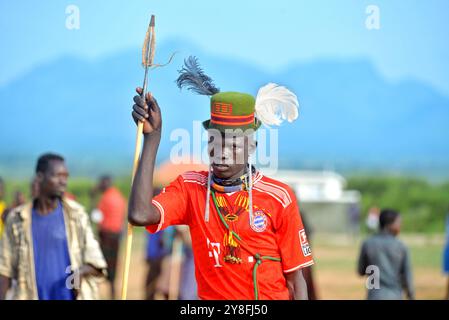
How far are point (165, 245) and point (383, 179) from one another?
38.5 m

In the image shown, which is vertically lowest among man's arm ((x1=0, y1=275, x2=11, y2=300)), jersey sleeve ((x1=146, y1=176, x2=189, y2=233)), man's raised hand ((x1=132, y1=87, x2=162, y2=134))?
jersey sleeve ((x1=146, y1=176, x2=189, y2=233))

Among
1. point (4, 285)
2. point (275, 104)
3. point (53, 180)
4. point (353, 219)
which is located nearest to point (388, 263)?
point (53, 180)

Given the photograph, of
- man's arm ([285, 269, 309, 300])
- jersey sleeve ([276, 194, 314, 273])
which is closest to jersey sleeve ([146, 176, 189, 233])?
jersey sleeve ([276, 194, 314, 273])

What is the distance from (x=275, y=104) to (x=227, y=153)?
0.57 meters

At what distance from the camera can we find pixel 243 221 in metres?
6.26

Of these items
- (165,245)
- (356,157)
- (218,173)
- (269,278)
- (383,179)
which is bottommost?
(269,278)

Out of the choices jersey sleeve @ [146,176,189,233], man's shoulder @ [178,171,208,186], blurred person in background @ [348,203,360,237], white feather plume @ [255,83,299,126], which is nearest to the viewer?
jersey sleeve @ [146,176,189,233]

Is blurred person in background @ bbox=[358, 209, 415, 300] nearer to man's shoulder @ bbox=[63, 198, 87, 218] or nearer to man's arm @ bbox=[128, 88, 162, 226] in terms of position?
man's shoulder @ bbox=[63, 198, 87, 218]

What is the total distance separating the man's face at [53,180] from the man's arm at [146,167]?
3.25 m

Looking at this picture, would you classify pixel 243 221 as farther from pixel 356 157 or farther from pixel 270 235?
pixel 356 157

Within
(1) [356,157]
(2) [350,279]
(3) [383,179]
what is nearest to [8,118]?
(1) [356,157]

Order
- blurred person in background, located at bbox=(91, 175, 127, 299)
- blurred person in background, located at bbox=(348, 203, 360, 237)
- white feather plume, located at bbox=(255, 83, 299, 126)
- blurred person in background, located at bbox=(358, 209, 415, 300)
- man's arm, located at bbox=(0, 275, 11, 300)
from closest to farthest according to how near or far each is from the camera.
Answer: white feather plume, located at bbox=(255, 83, 299, 126) < man's arm, located at bbox=(0, 275, 11, 300) < blurred person in background, located at bbox=(358, 209, 415, 300) < blurred person in background, located at bbox=(91, 175, 127, 299) < blurred person in background, located at bbox=(348, 203, 360, 237)

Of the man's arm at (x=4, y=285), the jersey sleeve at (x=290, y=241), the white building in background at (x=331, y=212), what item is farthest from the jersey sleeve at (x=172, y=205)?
the white building in background at (x=331, y=212)

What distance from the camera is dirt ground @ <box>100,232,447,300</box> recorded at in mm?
19250
